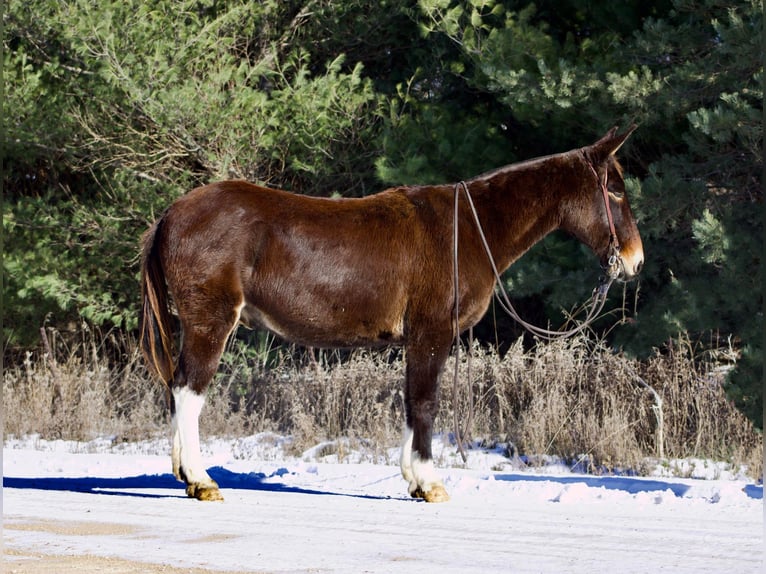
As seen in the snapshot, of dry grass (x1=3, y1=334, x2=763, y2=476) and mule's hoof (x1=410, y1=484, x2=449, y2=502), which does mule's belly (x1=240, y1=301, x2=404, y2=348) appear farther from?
dry grass (x1=3, y1=334, x2=763, y2=476)

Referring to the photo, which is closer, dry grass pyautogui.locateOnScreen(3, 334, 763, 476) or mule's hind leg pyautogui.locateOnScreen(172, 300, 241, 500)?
mule's hind leg pyautogui.locateOnScreen(172, 300, 241, 500)

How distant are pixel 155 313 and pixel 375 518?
91.8 inches

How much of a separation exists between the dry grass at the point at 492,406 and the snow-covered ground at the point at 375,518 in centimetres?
63

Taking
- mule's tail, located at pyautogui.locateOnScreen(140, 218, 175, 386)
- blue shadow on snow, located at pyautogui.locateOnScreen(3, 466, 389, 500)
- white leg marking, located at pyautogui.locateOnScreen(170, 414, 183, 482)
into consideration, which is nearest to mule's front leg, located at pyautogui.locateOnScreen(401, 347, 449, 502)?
blue shadow on snow, located at pyautogui.locateOnScreen(3, 466, 389, 500)

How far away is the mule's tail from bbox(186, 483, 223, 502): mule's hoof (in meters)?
0.90

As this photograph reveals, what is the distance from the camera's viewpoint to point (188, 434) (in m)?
7.74

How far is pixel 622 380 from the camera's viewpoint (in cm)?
1140

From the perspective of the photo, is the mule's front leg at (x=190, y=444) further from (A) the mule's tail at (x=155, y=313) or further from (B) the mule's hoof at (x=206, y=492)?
(A) the mule's tail at (x=155, y=313)

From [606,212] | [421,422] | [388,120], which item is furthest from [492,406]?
[421,422]

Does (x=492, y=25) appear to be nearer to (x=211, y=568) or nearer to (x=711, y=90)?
(x=711, y=90)

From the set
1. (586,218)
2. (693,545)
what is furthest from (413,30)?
(693,545)

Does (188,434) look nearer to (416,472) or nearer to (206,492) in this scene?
(206,492)

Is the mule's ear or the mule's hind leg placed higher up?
the mule's ear

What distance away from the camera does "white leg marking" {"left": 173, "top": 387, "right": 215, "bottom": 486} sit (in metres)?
7.75
